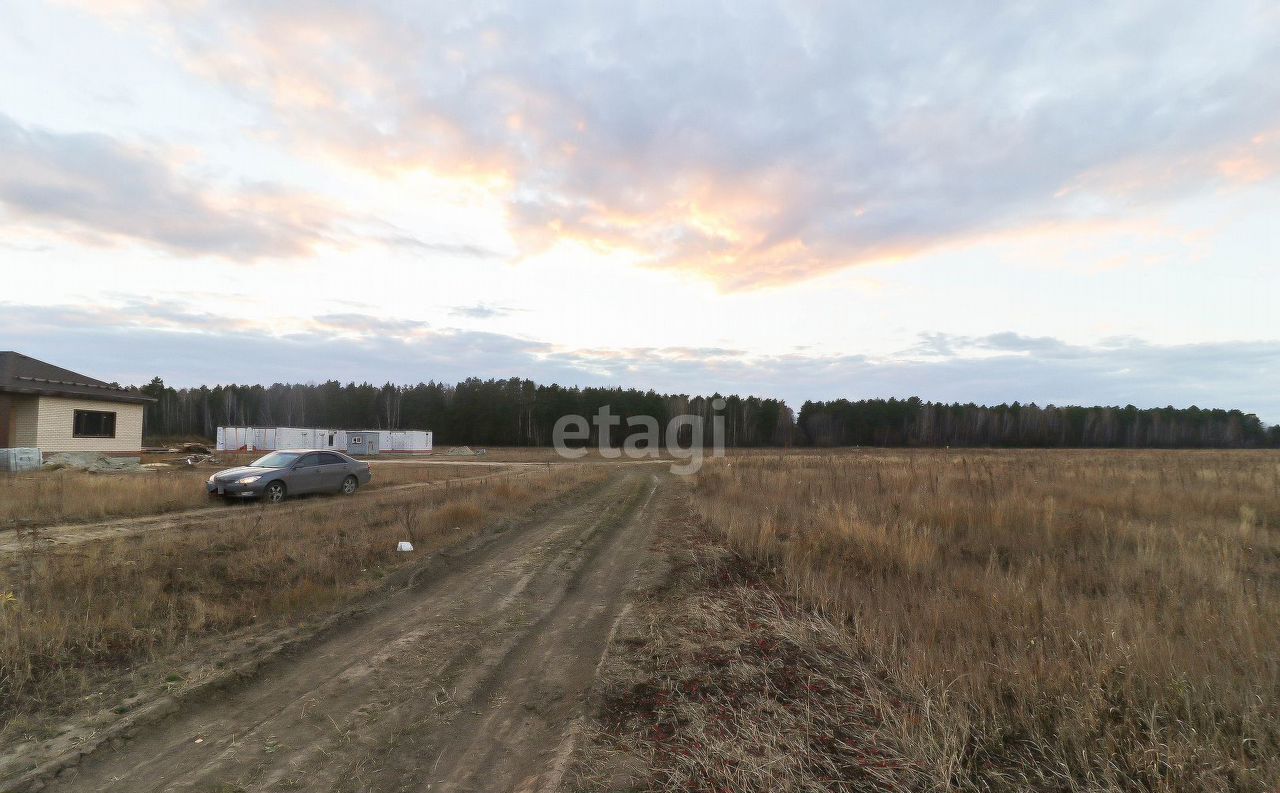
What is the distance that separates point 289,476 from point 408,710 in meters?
14.9

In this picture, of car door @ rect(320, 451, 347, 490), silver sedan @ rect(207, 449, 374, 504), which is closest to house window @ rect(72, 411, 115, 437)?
silver sedan @ rect(207, 449, 374, 504)

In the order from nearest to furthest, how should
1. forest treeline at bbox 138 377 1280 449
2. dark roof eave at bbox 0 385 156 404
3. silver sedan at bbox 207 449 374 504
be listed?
1. silver sedan at bbox 207 449 374 504
2. dark roof eave at bbox 0 385 156 404
3. forest treeline at bbox 138 377 1280 449

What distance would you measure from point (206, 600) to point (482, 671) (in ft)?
14.2

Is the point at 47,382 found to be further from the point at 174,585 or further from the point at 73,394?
the point at 174,585

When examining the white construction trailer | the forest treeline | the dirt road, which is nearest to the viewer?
the dirt road

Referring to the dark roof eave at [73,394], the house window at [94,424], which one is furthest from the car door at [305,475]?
the house window at [94,424]

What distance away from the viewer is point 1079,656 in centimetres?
404

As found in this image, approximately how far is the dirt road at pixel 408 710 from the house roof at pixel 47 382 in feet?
100

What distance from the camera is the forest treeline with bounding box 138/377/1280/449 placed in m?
89.9

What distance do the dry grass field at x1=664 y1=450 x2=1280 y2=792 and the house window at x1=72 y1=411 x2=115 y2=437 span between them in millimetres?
34286

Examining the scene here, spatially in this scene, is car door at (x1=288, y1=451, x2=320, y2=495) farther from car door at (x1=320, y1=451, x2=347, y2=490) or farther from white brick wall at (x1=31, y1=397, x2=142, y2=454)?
white brick wall at (x1=31, y1=397, x2=142, y2=454)

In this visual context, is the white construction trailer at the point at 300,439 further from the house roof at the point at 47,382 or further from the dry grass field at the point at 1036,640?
the dry grass field at the point at 1036,640

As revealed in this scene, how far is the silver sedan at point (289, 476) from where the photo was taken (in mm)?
15234

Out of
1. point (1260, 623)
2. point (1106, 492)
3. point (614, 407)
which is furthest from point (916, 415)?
point (1260, 623)
